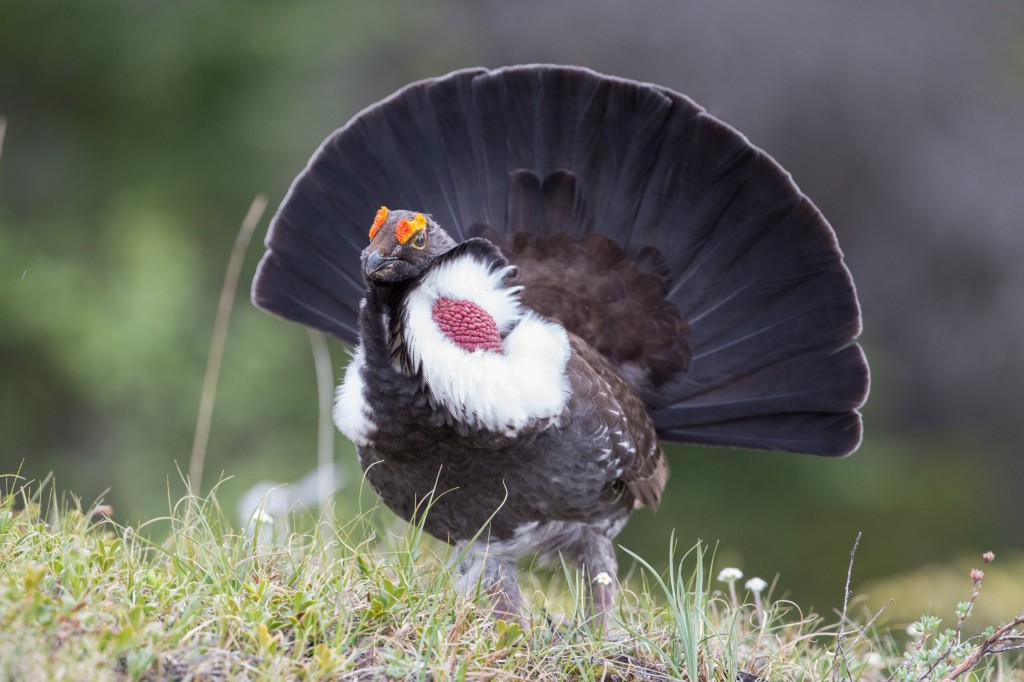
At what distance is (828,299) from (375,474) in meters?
2.00

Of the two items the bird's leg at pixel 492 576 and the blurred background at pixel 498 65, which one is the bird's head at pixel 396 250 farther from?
the blurred background at pixel 498 65

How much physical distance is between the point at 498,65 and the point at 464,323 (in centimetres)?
687

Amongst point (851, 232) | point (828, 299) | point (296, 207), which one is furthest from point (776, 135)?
point (296, 207)

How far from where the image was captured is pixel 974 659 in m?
3.17

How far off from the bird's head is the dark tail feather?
95cm

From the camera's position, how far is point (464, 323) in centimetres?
383

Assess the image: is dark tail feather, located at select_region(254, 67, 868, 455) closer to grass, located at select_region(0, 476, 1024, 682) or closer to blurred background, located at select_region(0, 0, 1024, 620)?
grass, located at select_region(0, 476, 1024, 682)

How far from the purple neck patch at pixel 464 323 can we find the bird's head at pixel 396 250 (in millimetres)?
155

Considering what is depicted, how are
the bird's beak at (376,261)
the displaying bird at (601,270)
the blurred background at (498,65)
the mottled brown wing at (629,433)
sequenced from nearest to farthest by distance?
the bird's beak at (376,261), the displaying bird at (601,270), the mottled brown wing at (629,433), the blurred background at (498,65)

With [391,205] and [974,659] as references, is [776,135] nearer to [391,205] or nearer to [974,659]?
[391,205]

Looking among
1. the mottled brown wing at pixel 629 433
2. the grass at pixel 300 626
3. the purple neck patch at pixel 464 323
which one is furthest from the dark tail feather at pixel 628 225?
the grass at pixel 300 626

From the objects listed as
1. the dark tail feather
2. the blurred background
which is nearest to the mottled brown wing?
the dark tail feather

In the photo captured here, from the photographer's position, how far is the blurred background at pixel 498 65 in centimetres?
916

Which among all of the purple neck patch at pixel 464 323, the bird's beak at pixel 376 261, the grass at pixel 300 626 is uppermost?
the bird's beak at pixel 376 261
